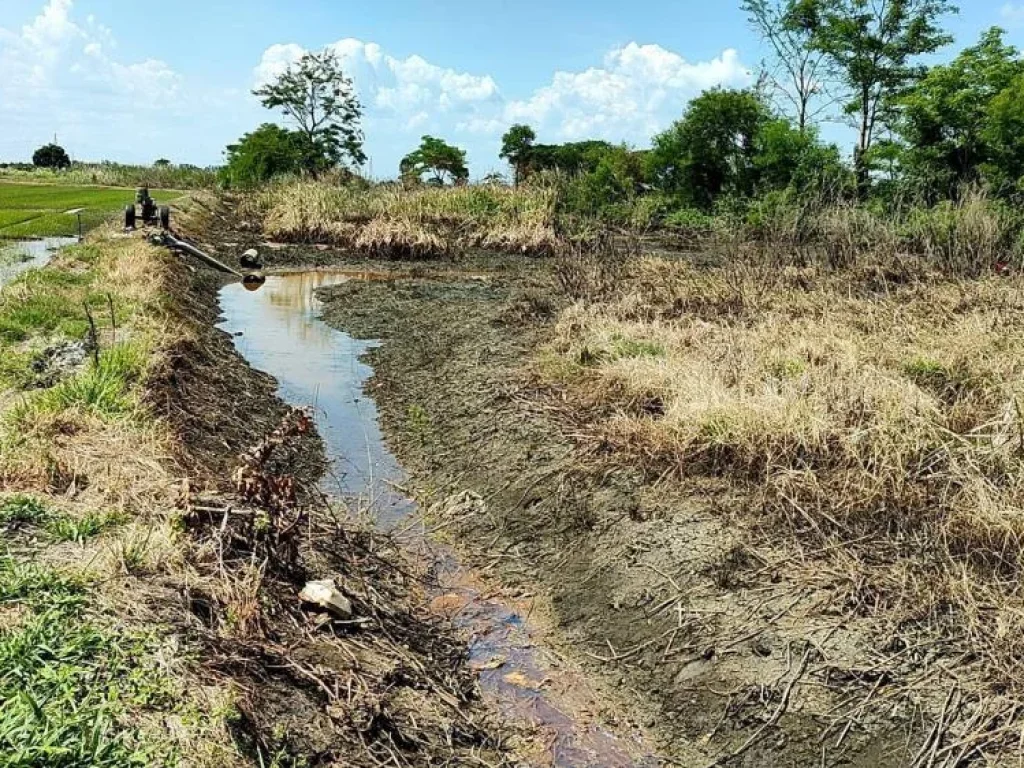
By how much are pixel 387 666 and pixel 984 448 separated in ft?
12.4

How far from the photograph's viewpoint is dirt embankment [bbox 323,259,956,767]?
380 centimetres

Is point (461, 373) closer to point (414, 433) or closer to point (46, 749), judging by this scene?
point (414, 433)

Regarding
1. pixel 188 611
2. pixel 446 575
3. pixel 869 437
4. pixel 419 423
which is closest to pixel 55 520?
pixel 188 611

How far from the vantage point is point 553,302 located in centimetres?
1277

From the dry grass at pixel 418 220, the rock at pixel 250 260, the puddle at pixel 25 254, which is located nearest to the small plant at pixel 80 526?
the puddle at pixel 25 254

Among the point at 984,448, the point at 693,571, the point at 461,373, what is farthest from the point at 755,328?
the point at 693,571

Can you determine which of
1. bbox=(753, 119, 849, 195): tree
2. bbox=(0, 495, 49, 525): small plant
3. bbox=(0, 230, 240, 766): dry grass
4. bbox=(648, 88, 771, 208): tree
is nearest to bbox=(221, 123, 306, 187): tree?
bbox=(648, 88, 771, 208): tree

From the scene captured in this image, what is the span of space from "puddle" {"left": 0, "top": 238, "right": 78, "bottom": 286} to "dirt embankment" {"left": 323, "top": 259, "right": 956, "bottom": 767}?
686 cm

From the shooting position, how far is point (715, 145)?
86.3 feet

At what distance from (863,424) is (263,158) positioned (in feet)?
101

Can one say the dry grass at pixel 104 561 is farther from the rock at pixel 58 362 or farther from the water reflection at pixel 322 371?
the water reflection at pixel 322 371

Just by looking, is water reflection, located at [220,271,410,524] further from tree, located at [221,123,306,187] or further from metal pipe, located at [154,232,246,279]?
tree, located at [221,123,306,187]

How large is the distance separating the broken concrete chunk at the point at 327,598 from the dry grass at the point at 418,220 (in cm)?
1777

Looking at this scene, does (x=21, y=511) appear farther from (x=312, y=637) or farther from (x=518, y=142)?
(x=518, y=142)
